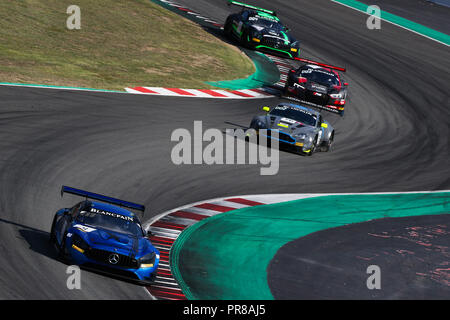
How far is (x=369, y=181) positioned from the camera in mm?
22438

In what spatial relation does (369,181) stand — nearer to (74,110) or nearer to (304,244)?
(304,244)

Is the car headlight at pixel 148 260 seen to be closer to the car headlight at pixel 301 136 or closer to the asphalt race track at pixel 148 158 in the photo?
the asphalt race track at pixel 148 158

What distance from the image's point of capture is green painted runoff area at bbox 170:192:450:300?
46.5 ft

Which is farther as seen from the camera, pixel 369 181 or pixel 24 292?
pixel 369 181

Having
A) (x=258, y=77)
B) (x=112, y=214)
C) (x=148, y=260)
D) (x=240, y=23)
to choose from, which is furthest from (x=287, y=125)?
(x=240, y=23)

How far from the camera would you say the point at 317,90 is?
91.7 feet

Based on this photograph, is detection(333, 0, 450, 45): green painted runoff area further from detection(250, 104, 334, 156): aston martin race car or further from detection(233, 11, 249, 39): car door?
detection(250, 104, 334, 156): aston martin race car

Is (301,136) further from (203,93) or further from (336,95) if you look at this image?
(203,93)

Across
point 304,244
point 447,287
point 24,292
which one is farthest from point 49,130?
point 447,287

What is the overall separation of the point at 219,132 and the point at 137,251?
34.5 feet

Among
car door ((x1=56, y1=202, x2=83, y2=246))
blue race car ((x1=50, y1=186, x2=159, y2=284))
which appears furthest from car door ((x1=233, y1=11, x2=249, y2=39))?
car door ((x1=56, y1=202, x2=83, y2=246))

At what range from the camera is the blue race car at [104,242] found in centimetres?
1278

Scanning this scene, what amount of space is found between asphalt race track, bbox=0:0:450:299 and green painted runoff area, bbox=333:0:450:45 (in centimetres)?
842

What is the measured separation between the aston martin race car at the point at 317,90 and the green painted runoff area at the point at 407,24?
16.5m
